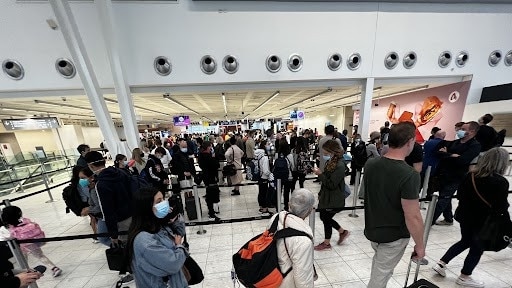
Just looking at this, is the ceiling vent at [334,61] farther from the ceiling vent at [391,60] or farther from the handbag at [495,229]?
the handbag at [495,229]

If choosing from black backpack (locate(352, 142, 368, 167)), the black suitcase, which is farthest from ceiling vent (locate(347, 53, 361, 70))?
the black suitcase

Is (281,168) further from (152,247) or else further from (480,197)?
(152,247)

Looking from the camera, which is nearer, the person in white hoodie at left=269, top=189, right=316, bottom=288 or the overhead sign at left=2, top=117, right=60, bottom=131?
the person in white hoodie at left=269, top=189, right=316, bottom=288

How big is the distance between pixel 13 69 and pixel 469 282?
10552 millimetres

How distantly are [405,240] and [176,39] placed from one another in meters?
7.02

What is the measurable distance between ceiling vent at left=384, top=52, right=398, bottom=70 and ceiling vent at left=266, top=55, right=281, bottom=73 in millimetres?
3634

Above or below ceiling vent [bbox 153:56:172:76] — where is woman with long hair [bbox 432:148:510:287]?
below

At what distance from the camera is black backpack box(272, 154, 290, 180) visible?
4004 millimetres

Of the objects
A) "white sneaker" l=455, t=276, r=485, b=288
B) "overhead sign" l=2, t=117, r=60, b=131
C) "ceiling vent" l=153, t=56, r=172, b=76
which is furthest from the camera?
"overhead sign" l=2, t=117, r=60, b=131

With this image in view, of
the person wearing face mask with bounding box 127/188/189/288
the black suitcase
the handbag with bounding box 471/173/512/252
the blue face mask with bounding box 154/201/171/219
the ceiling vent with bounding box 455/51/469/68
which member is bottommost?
the black suitcase

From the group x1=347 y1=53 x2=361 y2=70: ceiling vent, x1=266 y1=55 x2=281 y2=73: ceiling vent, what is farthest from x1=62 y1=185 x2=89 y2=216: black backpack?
x1=347 y1=53 x2=361 y2=70: ceiling vent

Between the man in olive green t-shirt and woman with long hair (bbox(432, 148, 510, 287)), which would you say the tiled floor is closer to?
woman with long hair (bbox(432, 148, 510, 287))

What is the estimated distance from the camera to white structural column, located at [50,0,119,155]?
4871mm

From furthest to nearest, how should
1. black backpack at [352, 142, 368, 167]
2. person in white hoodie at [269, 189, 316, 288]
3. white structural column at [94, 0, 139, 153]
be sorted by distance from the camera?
white structural column at [94, 0, 139, 153] < black backpack at [352, 142, 368, 167] < person in white hoodie at [269, 189, 316, 288]
